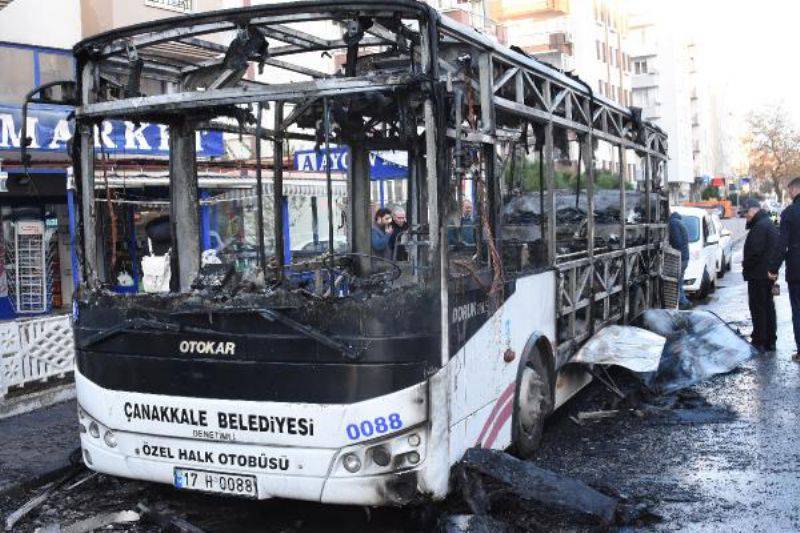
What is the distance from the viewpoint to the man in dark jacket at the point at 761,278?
10430mm

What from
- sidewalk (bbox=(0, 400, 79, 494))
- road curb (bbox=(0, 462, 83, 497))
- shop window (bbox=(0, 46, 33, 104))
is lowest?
road curb (bbox=(0, 462, 83, 497))

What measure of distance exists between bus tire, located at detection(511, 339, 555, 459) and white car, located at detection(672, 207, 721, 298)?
33.6 feet

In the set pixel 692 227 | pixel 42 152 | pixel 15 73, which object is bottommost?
pixel 692 227

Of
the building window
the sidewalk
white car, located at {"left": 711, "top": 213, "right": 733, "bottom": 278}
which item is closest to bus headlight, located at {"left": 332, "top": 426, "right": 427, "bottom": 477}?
the sidewalk

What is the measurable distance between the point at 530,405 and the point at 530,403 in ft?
0.06

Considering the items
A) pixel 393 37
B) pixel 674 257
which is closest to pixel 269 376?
pixel 393 37

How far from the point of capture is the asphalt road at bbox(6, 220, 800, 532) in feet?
16.6

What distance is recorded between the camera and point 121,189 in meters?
6.23

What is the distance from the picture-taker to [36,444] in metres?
7.23

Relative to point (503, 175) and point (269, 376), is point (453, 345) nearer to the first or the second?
point (269, 376)

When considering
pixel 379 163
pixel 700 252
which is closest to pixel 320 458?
pixel 379 163

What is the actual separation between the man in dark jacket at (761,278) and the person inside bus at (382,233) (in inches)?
249

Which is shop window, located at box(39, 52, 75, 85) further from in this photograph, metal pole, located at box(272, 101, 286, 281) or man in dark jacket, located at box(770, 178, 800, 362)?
man in dark jacket, located at box(770, 178, 800, 362)

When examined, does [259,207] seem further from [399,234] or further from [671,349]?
[671,349]
